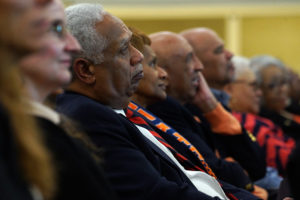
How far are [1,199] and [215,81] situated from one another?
2983 mm

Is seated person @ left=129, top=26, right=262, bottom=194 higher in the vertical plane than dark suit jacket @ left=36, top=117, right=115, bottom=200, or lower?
lower

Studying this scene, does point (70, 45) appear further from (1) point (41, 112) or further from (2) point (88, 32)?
(2) point (88, 32)

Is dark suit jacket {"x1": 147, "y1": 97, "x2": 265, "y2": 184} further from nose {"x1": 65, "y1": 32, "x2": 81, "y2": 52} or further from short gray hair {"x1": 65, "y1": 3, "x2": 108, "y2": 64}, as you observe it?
nose {"x1": 65, "y1": 32, "x2": 81, "y2": 52}

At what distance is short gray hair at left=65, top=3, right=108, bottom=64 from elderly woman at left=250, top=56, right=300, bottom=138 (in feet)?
11.5

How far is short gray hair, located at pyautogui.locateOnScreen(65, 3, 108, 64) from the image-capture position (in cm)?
188

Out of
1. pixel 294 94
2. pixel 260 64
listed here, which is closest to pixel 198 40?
pixel 260 64

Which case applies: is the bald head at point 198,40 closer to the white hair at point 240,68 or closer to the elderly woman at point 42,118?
the white hair at point 240,68

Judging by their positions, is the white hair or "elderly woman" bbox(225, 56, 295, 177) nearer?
"elderly woman" bbox(225, 56, 295, 177)

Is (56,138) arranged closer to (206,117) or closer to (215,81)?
(206,117)

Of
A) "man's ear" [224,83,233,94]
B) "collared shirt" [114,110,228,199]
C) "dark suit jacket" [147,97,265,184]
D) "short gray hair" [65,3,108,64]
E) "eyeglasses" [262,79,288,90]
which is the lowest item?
"eyeglasses" [262,79,288,90]

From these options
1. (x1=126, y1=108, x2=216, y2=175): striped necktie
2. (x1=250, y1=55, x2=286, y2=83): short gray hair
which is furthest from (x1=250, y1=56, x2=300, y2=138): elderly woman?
(x1=126, y1=108, x2=216, y2=175): striped necktie

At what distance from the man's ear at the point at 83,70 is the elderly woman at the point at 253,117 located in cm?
233

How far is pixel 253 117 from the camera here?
13.4 feet

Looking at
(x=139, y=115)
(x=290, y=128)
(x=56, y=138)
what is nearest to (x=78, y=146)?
(x=56, y=138)
